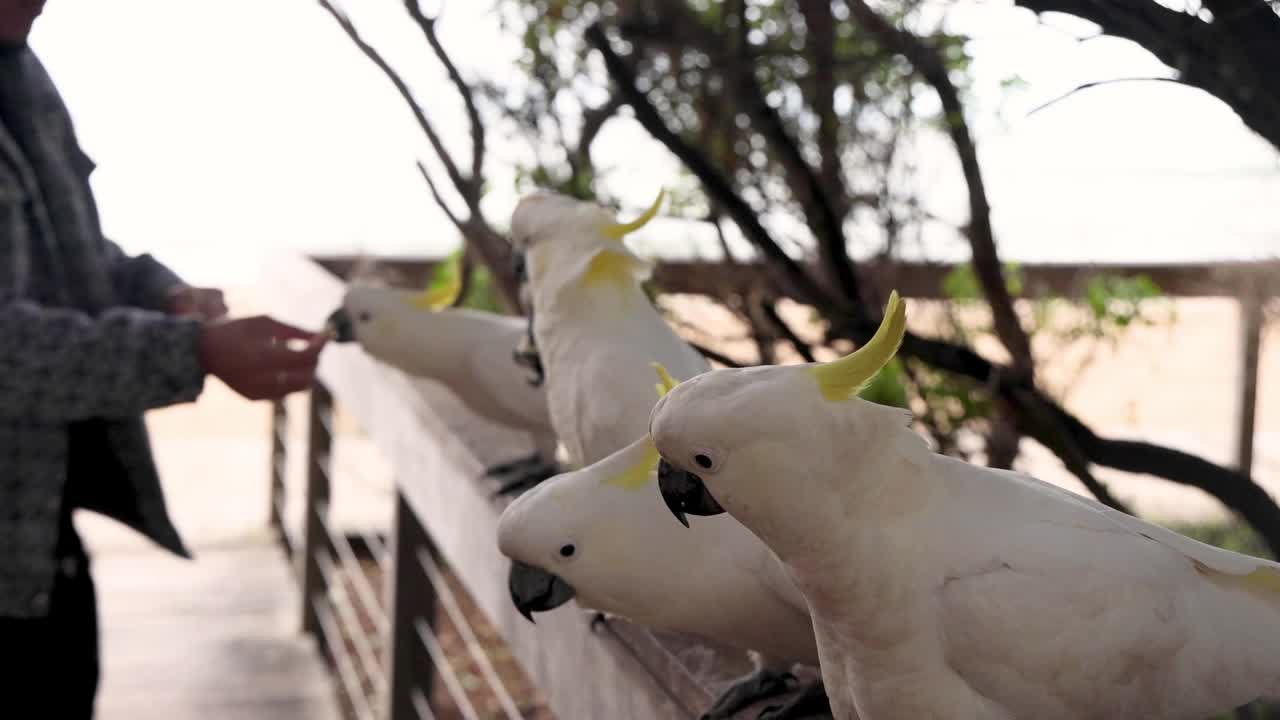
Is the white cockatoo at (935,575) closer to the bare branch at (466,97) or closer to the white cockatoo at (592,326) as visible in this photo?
the white cockatoo at (592,326)

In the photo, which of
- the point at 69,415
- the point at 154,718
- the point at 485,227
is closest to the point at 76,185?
the point at 69,415

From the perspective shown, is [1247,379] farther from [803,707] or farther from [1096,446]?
[803,707]

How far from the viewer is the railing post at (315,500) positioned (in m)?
2.20

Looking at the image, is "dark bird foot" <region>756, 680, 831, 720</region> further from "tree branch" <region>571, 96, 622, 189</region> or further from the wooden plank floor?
the wooden plank floor

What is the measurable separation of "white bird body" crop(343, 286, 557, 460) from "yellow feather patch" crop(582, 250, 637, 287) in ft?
0.86

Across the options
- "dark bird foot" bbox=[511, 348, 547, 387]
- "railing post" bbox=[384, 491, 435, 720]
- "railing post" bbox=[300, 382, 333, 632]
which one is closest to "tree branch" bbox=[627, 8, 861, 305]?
"dark bird foot" bbox=[511, 348, 547, 387]

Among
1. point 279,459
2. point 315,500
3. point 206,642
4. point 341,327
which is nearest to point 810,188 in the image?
point 341,327

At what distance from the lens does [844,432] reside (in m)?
0.42

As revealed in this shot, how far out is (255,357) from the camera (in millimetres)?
911

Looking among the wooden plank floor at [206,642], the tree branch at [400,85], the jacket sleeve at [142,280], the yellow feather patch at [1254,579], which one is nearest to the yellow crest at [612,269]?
the yellow feather patch at [1254,579]

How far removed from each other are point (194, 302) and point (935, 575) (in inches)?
33.1

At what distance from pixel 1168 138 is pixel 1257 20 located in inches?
6.7

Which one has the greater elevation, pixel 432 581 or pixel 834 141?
pixel 834 141

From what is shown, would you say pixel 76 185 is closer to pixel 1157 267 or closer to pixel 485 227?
pixel 485 227
